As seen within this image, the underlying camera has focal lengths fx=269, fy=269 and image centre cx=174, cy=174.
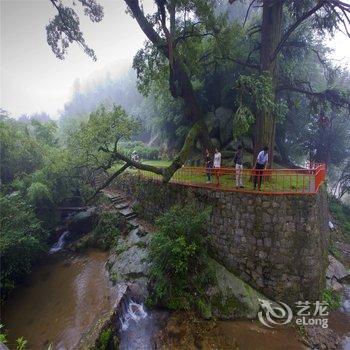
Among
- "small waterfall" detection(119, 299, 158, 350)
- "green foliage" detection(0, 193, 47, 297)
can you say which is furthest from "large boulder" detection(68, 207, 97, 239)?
"small waterfall" detection(119, 299, 158, 350)

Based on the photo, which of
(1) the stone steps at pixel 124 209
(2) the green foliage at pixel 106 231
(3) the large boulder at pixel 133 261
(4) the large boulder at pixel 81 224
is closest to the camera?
(3) the large boulder at pixel 133 261

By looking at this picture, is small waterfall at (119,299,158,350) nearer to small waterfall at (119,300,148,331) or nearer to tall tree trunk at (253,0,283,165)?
small waterfall at (119,300,148,331)

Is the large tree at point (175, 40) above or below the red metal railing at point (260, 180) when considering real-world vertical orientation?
above

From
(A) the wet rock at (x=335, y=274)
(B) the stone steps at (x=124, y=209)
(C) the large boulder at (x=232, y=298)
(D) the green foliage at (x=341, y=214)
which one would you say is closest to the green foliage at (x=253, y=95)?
(C) the large boulder at (x=232, y=298)

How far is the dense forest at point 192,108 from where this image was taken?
11.2 meters

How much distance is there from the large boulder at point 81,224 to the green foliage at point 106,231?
955 mm

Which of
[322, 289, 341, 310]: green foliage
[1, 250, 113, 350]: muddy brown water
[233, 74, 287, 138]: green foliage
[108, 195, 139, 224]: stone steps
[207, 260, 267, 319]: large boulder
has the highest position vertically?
[233, 74, 287, 138]: green foliage

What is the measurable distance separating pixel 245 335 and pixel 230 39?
11936 millimetres

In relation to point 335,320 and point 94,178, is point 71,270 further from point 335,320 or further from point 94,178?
point 335,320

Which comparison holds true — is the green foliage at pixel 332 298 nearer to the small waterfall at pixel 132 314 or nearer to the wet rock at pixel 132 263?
the small waterfall at pixel 132 314

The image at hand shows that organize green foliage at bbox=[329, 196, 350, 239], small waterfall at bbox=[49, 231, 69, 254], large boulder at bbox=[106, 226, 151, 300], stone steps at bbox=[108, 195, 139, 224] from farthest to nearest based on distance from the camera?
green foliage at bbox=[329, 196, 350, 239] → small waterfall at bbox=[49, 231, 69, 254] → stone steps at bbox=[108, 195, 139, 224] → large boulder at bbox=[106, 226, 151, 300]

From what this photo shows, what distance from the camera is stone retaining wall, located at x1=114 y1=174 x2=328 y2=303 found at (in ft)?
29.2

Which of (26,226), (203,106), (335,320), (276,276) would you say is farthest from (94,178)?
(335,320)

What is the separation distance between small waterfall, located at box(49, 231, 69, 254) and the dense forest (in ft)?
1.73
